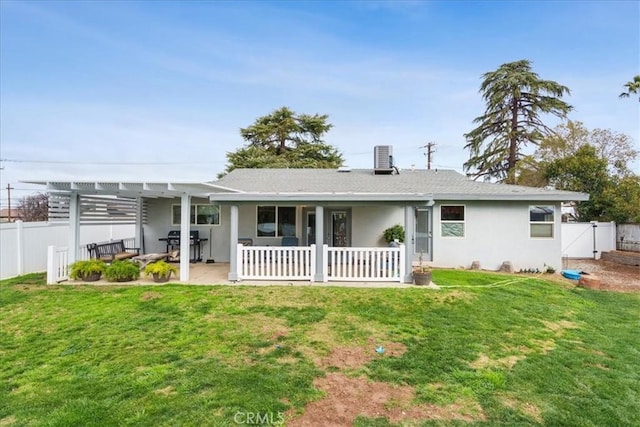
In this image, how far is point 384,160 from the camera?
13.3m

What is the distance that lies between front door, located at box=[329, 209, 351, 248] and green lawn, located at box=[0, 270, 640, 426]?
409cm

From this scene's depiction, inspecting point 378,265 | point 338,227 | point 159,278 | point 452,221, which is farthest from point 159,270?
point 452,221

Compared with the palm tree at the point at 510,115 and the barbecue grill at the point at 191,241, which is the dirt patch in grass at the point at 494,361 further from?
the palm tree at the point at 510,115

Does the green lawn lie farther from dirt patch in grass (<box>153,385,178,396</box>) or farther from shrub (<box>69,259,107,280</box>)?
shrub (<box>69,259,107,280</box>)

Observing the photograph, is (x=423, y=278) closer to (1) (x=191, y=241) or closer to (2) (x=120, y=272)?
(2) (x=120, y=272)

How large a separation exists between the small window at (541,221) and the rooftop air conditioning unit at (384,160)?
16.8 feet

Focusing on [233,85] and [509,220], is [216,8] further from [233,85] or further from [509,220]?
[509,220]

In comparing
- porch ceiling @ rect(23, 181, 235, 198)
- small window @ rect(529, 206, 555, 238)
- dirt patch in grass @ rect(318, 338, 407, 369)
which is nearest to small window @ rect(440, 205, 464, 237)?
small window @ rect(529, 206, 555, 238)

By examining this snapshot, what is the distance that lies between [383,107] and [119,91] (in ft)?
44.5

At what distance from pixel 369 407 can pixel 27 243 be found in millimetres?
10732

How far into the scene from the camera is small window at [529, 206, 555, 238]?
10.8 metres

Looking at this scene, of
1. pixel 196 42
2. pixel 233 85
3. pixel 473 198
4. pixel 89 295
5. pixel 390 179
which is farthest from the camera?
pixel 233 85

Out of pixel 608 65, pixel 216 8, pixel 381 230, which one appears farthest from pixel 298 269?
pixel 608 65

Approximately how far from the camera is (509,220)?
10883 millimetres
